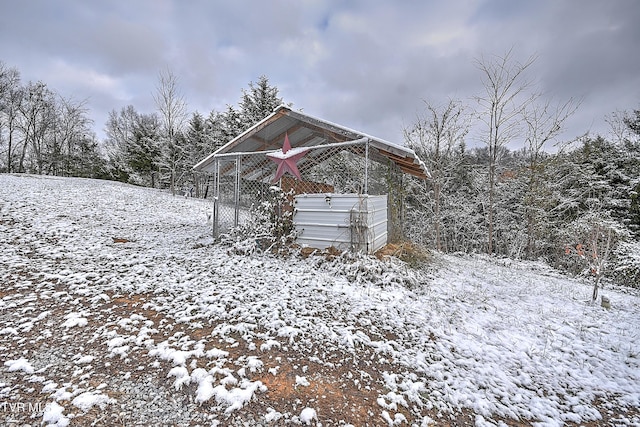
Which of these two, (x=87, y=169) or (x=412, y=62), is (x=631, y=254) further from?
(x=87, y=169)

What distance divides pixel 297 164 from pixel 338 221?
271cm

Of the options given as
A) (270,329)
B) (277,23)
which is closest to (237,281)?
(270,329)

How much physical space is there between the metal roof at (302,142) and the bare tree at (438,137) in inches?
209

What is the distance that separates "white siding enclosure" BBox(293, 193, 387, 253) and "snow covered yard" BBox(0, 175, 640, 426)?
493 millimetres

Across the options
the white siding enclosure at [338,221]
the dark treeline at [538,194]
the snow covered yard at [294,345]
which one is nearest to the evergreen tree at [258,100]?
the dark treeline at [538,194]

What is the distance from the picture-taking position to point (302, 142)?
679 centimetres

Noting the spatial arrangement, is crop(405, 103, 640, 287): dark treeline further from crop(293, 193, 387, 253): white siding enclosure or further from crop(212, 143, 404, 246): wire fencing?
crop(293, 193, 387, 253): white siding enclosure

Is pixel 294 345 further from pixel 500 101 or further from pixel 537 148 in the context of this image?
pixel 537 148

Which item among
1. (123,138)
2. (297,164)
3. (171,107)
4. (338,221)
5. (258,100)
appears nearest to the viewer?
(338,221)

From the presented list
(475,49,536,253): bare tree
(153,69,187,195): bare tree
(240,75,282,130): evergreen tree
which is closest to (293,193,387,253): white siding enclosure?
(475,49,536,253): bare tree

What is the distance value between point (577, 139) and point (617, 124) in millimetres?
4014

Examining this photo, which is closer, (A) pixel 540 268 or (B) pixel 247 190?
(B) pixel 247 190

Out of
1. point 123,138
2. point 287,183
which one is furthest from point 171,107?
point 123,138

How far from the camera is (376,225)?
18.6 ft
